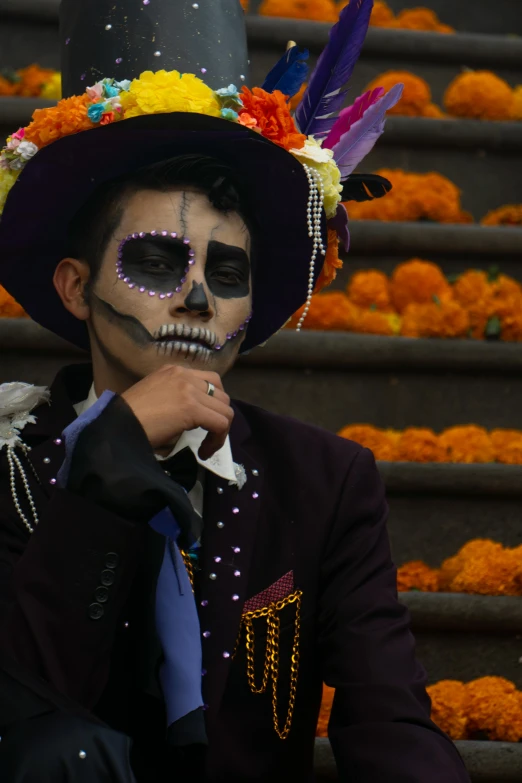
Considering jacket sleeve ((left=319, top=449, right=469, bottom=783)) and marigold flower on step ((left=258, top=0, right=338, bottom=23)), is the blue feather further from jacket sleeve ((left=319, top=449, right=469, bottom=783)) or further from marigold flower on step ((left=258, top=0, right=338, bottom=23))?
marigold flower on step ((left=258, top=0, right=338, bottom=23))

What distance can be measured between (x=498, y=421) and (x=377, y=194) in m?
1.26

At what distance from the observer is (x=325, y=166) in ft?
7.79

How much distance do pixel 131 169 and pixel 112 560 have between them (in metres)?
0.76

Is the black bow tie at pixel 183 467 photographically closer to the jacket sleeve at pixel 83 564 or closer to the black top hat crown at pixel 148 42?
the jacket sleeve at pixel 83 564

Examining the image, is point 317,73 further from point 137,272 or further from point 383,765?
point 383,765

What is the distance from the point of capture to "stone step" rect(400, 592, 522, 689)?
3.04 metres

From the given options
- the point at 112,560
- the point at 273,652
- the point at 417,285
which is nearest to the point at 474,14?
the point at 417,285

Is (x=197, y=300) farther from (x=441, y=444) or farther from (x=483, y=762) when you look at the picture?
(x=441, y=444)

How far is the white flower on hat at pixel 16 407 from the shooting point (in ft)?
7.45

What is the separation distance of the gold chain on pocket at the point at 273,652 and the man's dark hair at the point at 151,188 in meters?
0.70

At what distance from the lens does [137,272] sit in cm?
218

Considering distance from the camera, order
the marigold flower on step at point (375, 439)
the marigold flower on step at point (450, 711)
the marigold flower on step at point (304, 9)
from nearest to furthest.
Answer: the marigold flower on step at point (450, 711), the marigold flower on step at point (375, 439), the marigold flower on step at point (304, 9)

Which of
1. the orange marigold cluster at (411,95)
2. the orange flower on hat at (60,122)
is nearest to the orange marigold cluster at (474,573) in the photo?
the orange flower on hat at (60,122)

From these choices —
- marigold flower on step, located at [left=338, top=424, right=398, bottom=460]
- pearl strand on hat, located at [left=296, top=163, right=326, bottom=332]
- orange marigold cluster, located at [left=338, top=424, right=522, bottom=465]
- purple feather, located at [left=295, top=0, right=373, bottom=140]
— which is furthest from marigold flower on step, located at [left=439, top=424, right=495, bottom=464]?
purple feather, located at [left=295, top=0, right=373, bottom=140]
